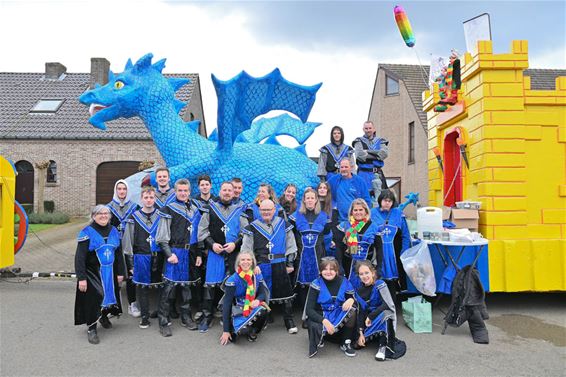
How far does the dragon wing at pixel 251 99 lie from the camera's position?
5125mm

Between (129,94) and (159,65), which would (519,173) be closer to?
(159,65)

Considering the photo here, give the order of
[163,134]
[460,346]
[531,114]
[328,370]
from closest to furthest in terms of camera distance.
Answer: [328,370]
[460,346]
[531,114]
[163,134]

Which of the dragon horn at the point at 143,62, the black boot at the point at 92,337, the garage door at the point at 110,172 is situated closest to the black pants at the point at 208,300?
the black boot at the point at 92,337

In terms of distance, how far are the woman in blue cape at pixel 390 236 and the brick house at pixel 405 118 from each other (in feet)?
34.6

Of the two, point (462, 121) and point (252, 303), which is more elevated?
point (462, 121)

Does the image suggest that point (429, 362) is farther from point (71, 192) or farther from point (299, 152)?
point (71, 192)

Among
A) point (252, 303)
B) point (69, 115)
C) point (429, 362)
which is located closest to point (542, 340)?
point (429, 362)

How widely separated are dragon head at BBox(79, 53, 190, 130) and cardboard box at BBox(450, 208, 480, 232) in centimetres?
386

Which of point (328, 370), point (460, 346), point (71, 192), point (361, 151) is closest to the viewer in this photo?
point (328, 370)

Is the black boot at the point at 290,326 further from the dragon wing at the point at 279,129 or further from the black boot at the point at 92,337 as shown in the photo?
the dragon wing at the point at 279,129

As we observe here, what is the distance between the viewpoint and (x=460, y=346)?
3.82 meters

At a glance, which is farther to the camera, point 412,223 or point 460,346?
point 412,223

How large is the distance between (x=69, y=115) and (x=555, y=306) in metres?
16.5

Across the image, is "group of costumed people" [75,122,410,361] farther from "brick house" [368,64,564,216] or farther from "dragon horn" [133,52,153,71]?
"brick house" [368,64,564,216]
